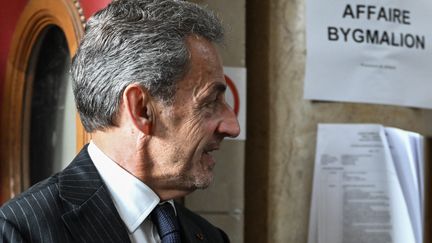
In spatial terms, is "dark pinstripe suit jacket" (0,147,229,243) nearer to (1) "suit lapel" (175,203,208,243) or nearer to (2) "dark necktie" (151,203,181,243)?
(2) "dark necktie" (151,203,181,243)

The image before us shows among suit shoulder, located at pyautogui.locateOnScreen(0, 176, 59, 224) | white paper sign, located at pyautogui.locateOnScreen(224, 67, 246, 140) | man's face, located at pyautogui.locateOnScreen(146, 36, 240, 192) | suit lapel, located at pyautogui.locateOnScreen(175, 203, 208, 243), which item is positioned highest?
white paper sign, located at pyautogui.locateOnScreen(224, 67, 246, 140)

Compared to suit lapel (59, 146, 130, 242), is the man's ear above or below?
above

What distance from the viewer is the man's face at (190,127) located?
170cm

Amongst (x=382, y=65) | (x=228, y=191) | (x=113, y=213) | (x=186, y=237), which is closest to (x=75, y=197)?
(x=113, y=213)

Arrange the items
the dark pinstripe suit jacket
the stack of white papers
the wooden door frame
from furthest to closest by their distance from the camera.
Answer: the wooden door frame → the stack of white papers → the dark pinstripe suit jacket

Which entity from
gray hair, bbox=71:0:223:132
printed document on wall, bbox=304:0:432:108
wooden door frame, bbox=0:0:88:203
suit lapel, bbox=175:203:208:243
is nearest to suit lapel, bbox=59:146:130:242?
gray hair, bbox=71:0:223:132

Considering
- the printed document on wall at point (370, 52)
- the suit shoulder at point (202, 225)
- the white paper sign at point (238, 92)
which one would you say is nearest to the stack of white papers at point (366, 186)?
the printed document on wall at point (370, 52)

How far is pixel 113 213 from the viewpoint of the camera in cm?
166

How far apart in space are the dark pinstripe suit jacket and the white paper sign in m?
0.64

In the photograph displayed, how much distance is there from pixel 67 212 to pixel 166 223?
0.22m

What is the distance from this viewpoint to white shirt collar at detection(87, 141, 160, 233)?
1700mm

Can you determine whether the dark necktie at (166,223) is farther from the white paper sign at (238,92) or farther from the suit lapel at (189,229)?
the white paper sign at (238,92)

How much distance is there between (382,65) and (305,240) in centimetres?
55

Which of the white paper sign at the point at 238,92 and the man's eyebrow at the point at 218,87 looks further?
the white paper sign at the point at 238,92
